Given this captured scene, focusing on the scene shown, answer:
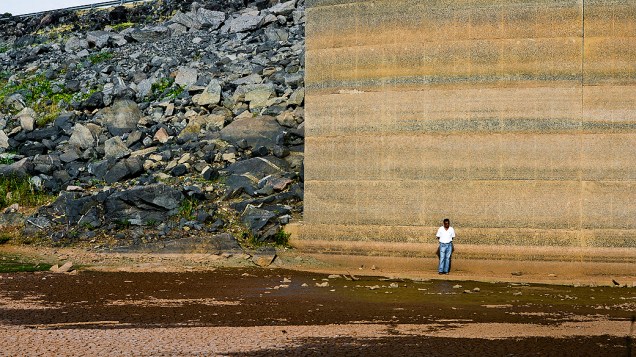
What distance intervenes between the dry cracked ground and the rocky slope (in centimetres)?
405

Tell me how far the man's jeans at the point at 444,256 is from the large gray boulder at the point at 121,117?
14.5 meters

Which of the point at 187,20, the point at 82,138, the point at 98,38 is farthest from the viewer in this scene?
the point at 187,20

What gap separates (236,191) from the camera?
27969 millimetres

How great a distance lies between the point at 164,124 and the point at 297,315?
58.7 feet

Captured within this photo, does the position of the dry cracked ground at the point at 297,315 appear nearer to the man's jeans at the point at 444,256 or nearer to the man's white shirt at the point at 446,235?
the man's jeans at the point at 444,256

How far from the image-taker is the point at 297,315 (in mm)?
16484

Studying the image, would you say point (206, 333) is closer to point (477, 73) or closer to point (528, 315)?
point (528, 315)

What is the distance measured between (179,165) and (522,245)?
11472mm

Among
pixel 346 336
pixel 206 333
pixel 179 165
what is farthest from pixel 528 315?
pixel 179 165

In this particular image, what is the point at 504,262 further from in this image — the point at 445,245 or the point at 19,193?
the point at 19,193

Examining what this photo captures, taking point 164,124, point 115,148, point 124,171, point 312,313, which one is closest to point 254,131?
point 164,124

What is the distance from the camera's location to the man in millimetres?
22875

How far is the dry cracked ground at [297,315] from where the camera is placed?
43.2ft

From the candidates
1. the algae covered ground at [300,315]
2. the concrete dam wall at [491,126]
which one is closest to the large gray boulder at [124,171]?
the algae covered ground at [300,315]
